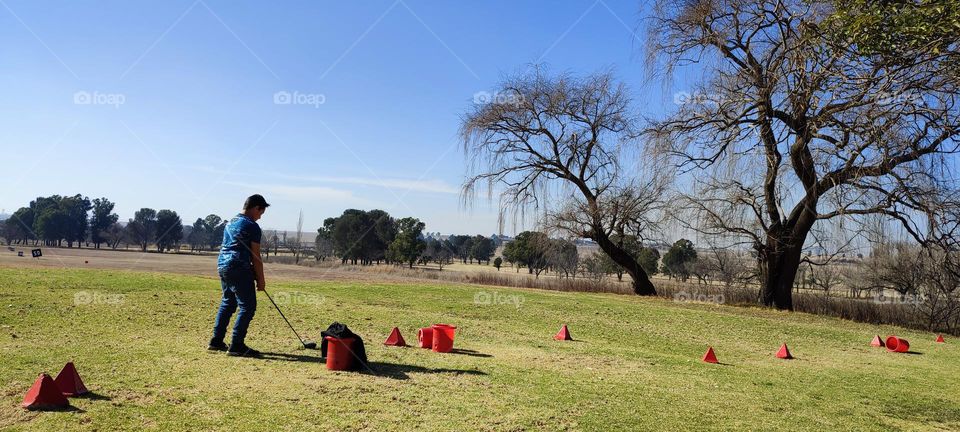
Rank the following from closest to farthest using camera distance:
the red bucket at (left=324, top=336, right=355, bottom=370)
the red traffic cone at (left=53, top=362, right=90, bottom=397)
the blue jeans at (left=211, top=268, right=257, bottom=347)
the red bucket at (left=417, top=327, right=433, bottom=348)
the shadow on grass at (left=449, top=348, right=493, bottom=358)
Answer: the red traffic cone at (left=53, top=362, right=90, bottom=397), the red bucket at (left=324, top=336, right=355, bottom=370), the blue jeans at (left=211, top=268, right=257, bottom=347), the shadow on grass at (left=449, top=348, right=493, bottom=358), the red bucket at (left=417, top=327, right=433, bottom=348)

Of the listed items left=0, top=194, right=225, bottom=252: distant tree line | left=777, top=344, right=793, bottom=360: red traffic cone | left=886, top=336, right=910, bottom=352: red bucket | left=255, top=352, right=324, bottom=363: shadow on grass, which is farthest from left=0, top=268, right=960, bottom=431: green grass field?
left=0, top=194, right=225, bottom=252: distant tree line

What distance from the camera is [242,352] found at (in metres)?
7.66

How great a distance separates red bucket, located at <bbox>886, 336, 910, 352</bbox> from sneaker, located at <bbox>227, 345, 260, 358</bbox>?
12830 mm

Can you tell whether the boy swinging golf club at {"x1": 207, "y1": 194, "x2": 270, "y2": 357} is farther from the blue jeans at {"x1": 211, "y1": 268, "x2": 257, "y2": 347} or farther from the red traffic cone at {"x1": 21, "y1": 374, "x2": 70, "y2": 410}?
the red traffic cone at {"x1": 21, "y1": 374, "x2": 70, "y2": 410}

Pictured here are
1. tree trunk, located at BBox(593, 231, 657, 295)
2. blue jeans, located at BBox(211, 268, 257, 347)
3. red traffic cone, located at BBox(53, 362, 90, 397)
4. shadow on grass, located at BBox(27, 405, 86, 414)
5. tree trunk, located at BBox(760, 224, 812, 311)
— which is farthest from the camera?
tree trunk, located at BBox(593, 231, 657, 295)

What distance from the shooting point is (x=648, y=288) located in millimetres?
27016

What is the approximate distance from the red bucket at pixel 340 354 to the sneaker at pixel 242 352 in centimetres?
124

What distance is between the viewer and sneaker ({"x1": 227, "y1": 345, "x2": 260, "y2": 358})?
7.61 meters

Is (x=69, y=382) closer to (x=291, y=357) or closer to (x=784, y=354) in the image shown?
(x=291, y=357)

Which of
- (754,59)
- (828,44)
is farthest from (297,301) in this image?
(754,59)

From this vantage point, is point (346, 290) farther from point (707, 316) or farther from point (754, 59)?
point (754, 59)

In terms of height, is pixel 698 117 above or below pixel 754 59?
below

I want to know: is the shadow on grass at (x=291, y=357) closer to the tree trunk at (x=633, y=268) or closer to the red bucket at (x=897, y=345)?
the red bucket at (x=897, y=345)

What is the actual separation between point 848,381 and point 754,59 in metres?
13.1
